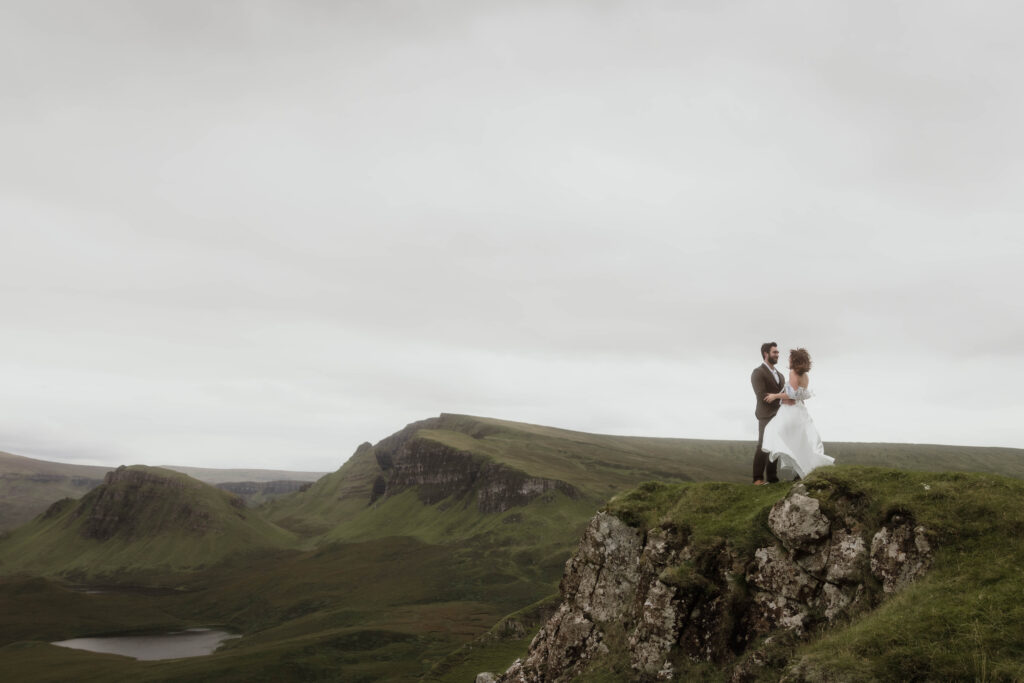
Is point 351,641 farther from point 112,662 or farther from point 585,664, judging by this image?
point 585,664

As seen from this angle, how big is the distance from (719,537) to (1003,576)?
449 inches

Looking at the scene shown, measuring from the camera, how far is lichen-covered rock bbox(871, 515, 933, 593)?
22.0m

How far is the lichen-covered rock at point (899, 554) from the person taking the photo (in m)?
22.0

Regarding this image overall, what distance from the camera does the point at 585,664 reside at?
3303 centimetres

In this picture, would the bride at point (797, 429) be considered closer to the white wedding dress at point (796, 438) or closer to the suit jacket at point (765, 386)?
the white wedding dress at point (796, 438)

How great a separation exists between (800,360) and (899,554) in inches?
350

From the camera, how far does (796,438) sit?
28438 millimetres

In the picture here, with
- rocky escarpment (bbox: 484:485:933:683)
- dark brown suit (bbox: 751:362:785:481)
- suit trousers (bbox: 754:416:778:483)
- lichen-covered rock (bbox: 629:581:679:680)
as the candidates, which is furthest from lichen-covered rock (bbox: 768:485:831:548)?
lichen-covered rock (bbox: 629:581:679:680)

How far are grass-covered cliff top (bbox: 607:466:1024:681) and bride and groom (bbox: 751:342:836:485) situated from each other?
52.6 inches

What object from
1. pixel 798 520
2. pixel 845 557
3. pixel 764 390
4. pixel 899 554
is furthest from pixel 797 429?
pixel 899 554

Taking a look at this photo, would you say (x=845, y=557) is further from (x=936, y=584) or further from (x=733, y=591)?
(x=733, y=591)

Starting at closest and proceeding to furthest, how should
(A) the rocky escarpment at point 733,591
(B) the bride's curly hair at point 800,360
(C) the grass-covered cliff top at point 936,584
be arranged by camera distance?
(C) the grass-covered cliff top at point 936,584
(A) the rocky escarpment at point 733,591
(B) the bride's curly hair at point 800,360

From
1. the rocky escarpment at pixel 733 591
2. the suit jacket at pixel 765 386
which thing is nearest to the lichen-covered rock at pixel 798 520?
the rocky escarpment at pixel 733 591

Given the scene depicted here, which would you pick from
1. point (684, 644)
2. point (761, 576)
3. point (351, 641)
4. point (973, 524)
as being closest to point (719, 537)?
point (761, 576)
